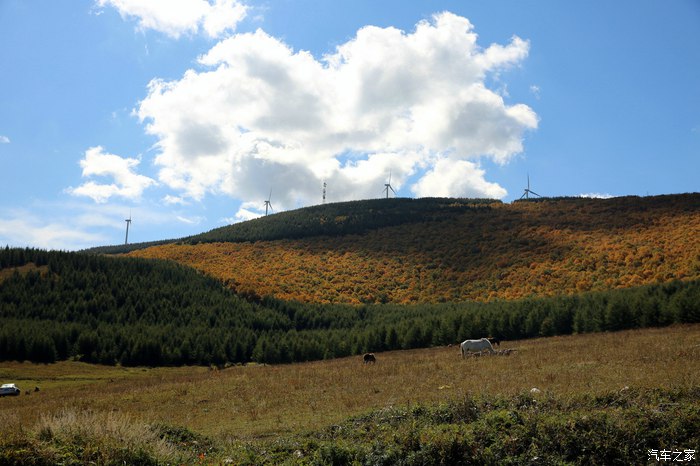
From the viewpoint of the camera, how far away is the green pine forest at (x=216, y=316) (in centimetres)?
6141

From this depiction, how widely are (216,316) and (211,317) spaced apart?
1012mm

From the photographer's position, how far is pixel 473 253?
123250 mm

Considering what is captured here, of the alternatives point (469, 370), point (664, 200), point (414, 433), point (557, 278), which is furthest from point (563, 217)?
point (414, 433)

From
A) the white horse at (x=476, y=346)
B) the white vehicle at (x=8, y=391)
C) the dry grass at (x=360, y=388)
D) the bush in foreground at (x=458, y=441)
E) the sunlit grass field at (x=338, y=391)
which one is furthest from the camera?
the white vehicle at (x=8, y=391)

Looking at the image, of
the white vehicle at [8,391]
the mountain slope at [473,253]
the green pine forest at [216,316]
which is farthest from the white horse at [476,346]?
the mountain slope at [473,253]

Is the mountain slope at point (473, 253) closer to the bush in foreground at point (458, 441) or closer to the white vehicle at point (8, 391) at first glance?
the white vehicle at point (8, 391)

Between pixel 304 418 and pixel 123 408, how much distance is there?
12.5 meters

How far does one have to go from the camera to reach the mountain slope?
292 ft

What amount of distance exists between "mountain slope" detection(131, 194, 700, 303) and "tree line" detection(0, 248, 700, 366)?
39.7 feet

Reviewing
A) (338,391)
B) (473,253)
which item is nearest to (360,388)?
(338,391)

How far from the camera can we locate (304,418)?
66.4ft

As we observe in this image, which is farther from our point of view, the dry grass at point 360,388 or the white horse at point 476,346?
the white horse at point 476,346

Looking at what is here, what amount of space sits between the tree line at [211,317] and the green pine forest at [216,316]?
169mm

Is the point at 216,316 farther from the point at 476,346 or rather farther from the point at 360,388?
the point at 360,388
